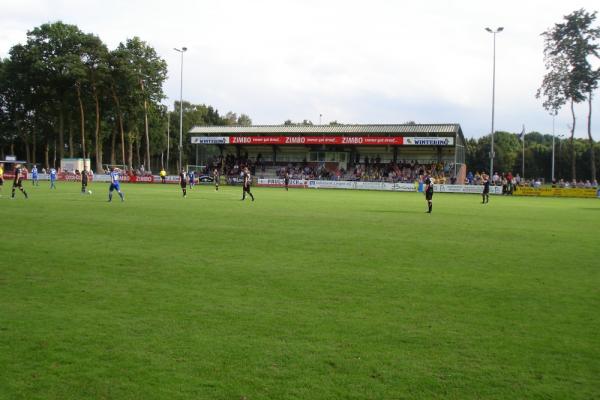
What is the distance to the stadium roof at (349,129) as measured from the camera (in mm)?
A: 58656

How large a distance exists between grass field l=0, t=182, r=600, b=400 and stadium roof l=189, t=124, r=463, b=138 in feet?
150

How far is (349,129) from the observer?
208 ft

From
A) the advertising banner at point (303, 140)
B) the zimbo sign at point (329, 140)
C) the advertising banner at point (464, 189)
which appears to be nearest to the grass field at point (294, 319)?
the advertising banner at point (464, 189)

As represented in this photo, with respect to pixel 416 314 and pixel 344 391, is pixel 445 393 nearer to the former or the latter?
pixel 344 391

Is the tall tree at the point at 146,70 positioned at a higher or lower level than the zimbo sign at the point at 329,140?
higher

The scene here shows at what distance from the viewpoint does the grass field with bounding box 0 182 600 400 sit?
5.10m

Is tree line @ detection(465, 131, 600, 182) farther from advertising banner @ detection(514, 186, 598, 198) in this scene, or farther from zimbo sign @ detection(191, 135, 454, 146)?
advertising banner @ detection(514, 186, 598, 198)

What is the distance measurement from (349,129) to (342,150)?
152 inches

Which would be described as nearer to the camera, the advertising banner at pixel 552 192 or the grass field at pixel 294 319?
the grass field at pixel 294 319

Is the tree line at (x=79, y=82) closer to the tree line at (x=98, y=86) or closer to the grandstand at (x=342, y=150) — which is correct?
the tree line at (x=98, y=86)


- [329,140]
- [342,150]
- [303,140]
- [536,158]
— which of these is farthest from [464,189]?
[536,158]

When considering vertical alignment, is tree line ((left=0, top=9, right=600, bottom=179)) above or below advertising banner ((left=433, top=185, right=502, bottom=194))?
above

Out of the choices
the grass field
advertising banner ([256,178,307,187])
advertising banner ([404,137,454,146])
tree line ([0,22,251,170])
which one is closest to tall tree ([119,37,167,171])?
tree line ([0,22,251,170])

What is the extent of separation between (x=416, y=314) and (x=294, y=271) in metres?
3.23
